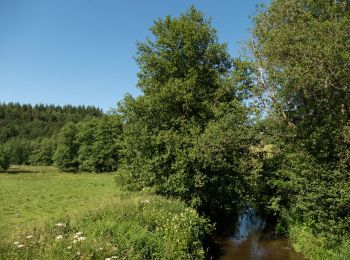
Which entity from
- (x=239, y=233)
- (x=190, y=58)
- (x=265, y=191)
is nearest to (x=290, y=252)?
(x=239, y=233)

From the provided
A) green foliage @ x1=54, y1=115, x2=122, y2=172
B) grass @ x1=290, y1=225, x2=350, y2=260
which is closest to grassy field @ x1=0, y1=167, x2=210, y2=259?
grass @ x1=290, y1=225, x2=350, y2=260

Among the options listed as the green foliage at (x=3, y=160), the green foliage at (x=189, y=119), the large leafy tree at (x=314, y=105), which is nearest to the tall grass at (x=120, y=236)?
the green foliage at (x=189, y=119)

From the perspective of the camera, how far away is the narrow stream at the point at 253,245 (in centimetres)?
2155

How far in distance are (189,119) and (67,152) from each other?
8291 centimetres

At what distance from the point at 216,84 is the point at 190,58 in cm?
285

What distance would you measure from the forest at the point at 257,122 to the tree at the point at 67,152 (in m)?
76.3

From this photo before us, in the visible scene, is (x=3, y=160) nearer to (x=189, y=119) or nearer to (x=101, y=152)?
(x=101, y=152)

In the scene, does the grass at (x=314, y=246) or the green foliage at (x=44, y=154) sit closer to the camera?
the grass at (x=314, y=246)

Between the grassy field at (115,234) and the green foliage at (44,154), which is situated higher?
the green foliage at (44,154)

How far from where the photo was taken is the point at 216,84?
2812 centimetres

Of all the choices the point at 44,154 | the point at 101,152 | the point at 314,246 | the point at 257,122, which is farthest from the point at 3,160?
the point at 314,246

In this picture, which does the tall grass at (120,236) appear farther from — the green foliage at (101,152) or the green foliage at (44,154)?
the green foliage at (44,154)

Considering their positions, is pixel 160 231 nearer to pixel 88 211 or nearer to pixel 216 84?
pixel 88 211

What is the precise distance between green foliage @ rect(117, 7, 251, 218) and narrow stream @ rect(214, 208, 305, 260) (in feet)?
7.91
